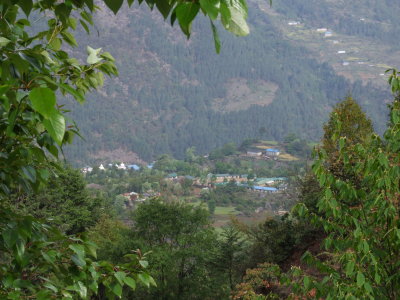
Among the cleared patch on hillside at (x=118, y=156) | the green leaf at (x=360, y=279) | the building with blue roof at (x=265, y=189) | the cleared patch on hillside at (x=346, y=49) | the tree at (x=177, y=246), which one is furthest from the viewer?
the cleared patch on hillside at (x=346, y=49)

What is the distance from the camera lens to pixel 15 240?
176 cm

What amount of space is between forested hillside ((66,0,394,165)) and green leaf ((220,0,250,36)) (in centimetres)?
10698

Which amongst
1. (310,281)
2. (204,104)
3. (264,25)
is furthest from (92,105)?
(310,281)

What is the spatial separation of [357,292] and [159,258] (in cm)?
1563

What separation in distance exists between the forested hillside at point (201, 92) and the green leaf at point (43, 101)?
10692 centimetres

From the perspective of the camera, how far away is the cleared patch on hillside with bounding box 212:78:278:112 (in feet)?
440

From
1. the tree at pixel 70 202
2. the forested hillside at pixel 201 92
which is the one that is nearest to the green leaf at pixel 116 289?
the tree at pixel 70 202

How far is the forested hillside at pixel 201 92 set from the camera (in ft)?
403

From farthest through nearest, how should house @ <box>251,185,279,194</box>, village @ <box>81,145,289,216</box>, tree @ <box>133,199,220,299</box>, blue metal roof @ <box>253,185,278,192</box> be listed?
blue metal roof @ <box>253,185,278,192</box>
house @ <box>251,185,279,194</box>
village @ <box>81,145,289,216</box>
tree @ <box>133,199,220,299</box>

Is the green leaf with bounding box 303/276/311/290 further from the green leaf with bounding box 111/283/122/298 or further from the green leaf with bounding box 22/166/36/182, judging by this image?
the green leaf with bounding box 22/166/36/182

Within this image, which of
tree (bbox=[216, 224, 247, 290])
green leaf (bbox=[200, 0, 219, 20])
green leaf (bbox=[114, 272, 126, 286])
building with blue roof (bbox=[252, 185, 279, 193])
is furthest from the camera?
building with blue roof (bbox=[252, 185, 279, 193])

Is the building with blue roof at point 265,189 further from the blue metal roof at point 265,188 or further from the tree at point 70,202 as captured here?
the tree at point 70,202

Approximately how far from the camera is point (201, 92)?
463 ft

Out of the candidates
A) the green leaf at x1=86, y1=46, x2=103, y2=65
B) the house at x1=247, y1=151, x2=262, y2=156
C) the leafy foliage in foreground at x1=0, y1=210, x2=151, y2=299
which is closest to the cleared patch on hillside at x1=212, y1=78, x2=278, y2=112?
the house at x1=247, y1=151, x2=262, y2=156
